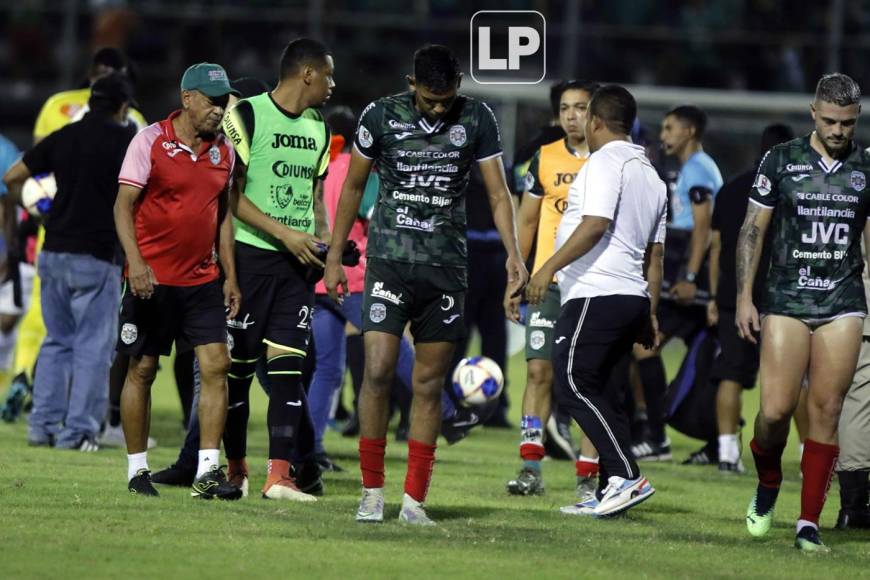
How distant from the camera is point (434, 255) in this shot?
802cm

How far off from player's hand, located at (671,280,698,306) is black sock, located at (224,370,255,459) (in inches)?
189

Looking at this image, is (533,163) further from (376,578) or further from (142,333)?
(376,578)

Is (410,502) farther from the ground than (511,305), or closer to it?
closer to it

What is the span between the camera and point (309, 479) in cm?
946

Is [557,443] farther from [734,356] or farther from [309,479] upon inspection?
[309,479]

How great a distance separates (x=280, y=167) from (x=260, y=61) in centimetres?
1682

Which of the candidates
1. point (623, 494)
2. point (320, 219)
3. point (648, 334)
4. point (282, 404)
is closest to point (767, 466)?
point (623, 494)

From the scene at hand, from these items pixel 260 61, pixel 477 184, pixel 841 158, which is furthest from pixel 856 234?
pixel 260 61

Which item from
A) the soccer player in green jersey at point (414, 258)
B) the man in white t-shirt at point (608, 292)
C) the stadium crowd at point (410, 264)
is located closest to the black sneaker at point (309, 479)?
the stadium crowd at point (410, 264)

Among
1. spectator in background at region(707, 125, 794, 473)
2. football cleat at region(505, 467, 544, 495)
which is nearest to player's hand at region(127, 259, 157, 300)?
football cleat at region(505, 467, 544, 495)

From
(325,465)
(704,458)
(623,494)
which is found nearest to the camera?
(623,494)

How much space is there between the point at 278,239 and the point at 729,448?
4544mm

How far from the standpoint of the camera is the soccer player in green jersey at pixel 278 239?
8.93 m

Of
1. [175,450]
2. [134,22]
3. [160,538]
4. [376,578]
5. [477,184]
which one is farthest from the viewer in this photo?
[134,22]
